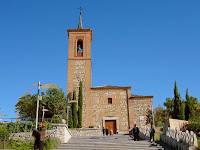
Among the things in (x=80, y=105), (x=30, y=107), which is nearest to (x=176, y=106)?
(x=80, y=105)

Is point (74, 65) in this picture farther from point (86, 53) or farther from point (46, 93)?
point (46, 93)

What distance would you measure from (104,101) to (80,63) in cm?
567

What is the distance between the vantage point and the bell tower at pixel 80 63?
1024 inches

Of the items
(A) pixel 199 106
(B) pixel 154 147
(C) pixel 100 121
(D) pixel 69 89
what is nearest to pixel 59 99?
(D) pixel 69 89

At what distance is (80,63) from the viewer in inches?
1076

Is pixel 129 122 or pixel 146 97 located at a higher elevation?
pixel 146 97

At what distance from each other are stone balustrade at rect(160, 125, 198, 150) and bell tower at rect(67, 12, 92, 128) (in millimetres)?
14035

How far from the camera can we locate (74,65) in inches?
1070

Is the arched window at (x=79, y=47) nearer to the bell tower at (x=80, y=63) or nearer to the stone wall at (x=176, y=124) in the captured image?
the bell tower at (x=80, y=63)

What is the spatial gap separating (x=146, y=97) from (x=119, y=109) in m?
3.56

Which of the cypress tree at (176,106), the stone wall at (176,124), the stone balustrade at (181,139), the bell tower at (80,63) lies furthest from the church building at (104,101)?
the stone balustrade at (181,139)

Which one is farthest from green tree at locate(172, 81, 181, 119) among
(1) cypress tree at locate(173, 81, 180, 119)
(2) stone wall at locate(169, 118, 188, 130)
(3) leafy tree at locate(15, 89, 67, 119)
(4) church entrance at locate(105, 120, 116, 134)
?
(3) leafy tree at locate(15, 89, 67, 119)

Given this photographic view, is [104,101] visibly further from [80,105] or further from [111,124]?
[80,105]

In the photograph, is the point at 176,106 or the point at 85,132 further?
the point at 176,106
